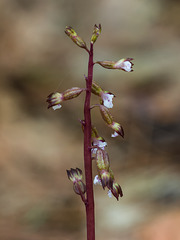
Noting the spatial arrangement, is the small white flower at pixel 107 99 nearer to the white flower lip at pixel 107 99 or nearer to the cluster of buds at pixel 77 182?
the white flower lip at pixel 107 99

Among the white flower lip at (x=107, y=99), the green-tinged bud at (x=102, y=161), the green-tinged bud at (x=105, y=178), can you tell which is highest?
the white flower lip at (x=107, y=99)

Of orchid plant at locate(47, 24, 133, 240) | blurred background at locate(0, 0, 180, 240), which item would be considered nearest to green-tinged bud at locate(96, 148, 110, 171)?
orchid plant at locate(47, 24, 133, 240)

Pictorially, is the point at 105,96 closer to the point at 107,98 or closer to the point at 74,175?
the point at 107,98

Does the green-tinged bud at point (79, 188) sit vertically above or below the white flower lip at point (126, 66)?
below

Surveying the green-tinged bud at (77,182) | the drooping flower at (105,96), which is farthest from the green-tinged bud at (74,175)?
the drooping flower at (105,96)

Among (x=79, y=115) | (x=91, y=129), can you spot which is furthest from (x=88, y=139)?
(x=79, y=115)

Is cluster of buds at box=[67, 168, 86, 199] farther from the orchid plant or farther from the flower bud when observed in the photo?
the flower bud
